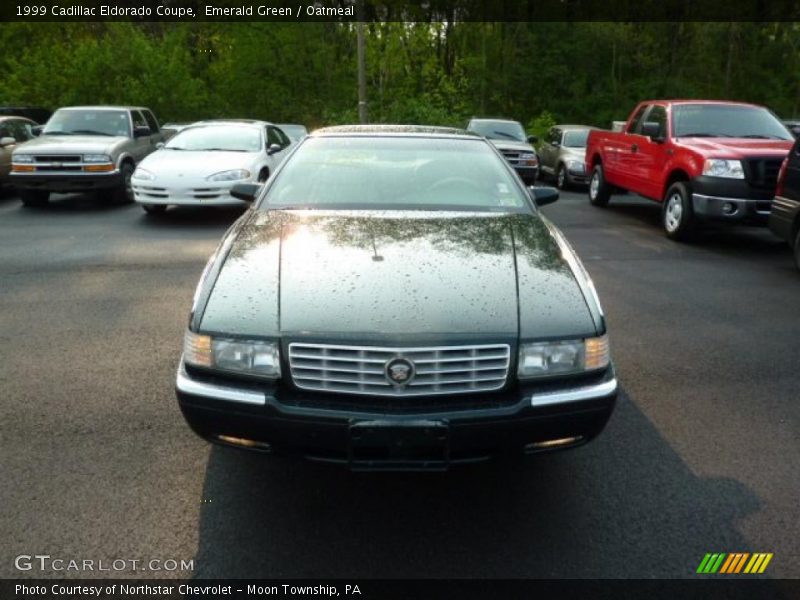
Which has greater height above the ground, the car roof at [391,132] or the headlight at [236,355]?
the car roof at [391,132]

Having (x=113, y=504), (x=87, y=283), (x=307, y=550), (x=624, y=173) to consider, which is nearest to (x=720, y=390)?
(x=307, y=550)

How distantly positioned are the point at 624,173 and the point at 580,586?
9800mm

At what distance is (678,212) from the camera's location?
9.21m

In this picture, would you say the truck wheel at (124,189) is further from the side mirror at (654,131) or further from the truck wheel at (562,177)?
the truck wheel at (562,177)

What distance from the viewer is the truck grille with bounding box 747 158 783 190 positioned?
8.32 metres

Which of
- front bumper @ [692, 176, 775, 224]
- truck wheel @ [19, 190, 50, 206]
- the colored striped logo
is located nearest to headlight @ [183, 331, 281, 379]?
the colored striped logo

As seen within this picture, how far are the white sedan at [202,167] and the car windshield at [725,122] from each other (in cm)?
589

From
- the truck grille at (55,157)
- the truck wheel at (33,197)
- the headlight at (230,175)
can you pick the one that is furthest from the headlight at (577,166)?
the truck wheel at (33,197)

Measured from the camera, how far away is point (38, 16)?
29.5 m

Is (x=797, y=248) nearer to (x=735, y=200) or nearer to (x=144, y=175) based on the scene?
(x=735, y=200)

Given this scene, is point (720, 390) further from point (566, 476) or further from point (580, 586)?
point (580, 586)

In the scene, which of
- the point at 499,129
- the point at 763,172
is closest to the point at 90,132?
the point at 499,129

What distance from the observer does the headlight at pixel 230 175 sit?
9906 mm

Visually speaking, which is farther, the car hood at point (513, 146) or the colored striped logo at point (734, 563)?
the car hood at point (513, 146)
